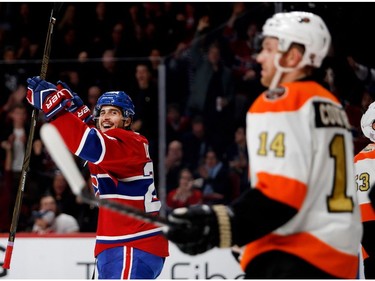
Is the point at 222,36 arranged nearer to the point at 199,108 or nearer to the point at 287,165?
the point at 199,108

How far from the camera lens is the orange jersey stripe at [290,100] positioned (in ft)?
7.96

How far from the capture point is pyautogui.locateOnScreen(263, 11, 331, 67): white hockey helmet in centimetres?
251

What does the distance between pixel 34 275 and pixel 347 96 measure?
252 cm

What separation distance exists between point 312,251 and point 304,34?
1.91ft

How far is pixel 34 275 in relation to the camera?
19.5 feet

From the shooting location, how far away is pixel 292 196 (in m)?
2.35

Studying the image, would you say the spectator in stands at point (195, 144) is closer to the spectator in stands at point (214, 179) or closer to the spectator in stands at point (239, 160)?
the spectator in stands at point (214, 179)

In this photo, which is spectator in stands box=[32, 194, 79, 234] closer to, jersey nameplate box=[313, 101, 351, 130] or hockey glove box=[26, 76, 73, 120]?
hockey glove box=[26, 76, 73, 120]

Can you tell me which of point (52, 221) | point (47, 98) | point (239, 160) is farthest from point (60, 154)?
point (239, 160)

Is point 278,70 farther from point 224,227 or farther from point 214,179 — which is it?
point 214,179

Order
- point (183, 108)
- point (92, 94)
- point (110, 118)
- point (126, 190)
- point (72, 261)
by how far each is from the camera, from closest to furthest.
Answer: point (126, 190) < point (110, 118) < point (72, 261) < point (183, 108) < point (92, 94)

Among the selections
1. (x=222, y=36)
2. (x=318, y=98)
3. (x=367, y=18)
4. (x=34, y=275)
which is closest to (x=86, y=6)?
(x=222, y=36)

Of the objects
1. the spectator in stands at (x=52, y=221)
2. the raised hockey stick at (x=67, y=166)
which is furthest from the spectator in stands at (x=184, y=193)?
the raised hockey stick at (x=67, y=166)

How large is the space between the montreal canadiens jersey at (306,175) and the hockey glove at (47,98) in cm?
152
